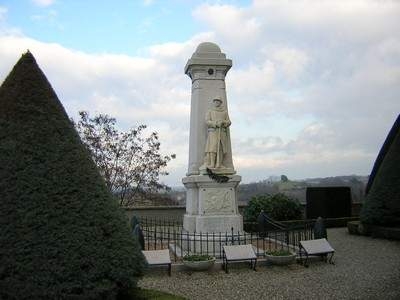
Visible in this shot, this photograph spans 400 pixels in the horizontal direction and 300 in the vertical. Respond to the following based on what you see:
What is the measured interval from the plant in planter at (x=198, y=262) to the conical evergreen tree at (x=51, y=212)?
4259 mm

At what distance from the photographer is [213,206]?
41.7 feet

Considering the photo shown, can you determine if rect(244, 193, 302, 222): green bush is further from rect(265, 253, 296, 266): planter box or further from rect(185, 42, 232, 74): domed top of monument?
rect(265, 253, 296, 266): planter box

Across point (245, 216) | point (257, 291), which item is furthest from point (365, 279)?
point (245, 216)

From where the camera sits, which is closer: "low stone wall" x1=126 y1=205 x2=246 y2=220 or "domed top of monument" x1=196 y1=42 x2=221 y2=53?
"domed top of monument" x1=196 y1=42 x2=221 y2=53

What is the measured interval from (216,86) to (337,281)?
21.8 feet

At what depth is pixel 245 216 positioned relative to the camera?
18.2 meters

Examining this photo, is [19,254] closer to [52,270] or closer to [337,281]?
[52,270]

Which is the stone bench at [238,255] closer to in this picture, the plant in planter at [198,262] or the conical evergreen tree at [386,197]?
the plant in planter at [198,262]

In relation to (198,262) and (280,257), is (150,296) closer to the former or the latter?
(198,262)

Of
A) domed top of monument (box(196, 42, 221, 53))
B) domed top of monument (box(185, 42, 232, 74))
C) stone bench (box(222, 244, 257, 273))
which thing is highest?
domed top of monument (box(196, 42, 221, 53))

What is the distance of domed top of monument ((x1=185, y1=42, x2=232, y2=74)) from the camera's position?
13.4 m

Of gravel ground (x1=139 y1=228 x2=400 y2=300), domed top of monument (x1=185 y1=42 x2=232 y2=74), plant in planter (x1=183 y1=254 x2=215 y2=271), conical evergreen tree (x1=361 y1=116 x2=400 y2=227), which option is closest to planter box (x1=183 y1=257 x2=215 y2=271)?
plant in planter (x1=183 y1=254 x2=215 y2=271)

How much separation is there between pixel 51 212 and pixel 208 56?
361 inches

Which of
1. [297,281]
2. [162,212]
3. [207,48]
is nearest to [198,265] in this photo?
[297,281]
